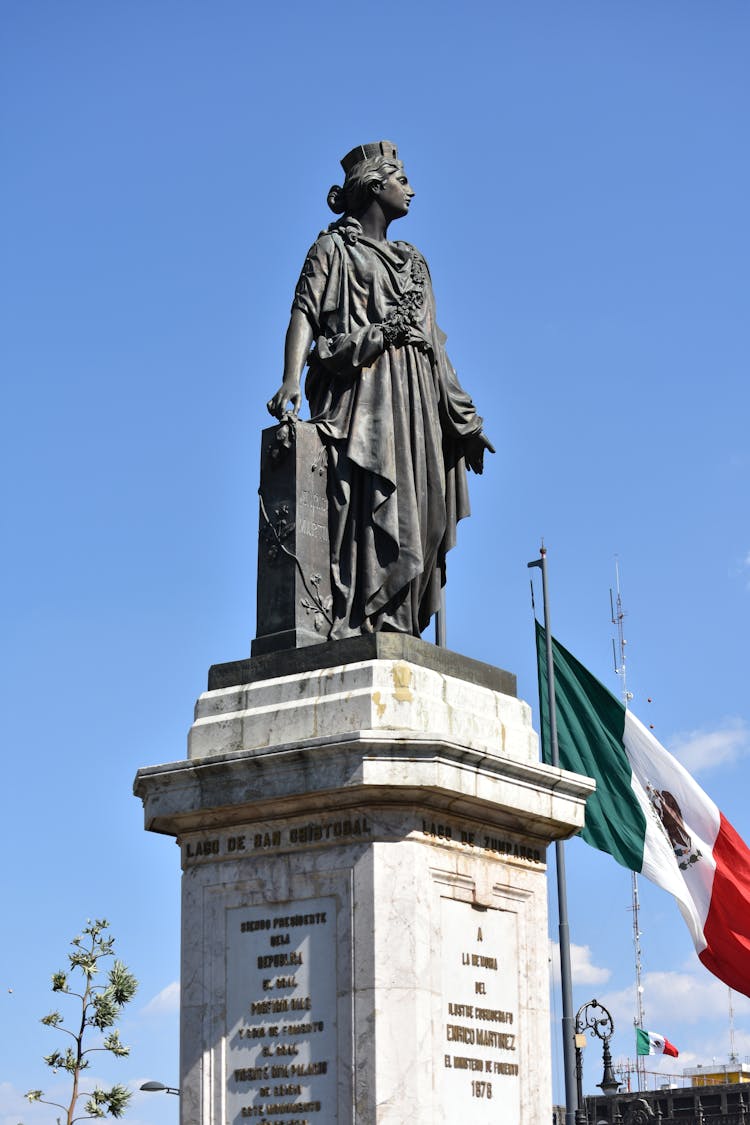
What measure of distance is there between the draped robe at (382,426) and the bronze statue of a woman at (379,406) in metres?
0.01

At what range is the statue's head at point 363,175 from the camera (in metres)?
15.3

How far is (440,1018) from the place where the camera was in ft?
41.8

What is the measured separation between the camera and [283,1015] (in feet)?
42.6

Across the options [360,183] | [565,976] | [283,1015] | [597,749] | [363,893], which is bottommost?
[283,1015]

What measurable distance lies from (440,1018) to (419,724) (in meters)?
1.89

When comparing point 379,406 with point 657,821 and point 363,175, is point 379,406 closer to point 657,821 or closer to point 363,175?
point 363,175

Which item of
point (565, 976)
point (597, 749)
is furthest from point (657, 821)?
point (565, 976)

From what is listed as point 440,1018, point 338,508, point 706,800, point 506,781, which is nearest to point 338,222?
point 338,508

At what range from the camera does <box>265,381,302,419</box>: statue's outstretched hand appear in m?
14.4

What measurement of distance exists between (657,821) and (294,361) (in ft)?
48.9

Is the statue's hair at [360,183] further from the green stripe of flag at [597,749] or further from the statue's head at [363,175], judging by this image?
the green stripe of flag at [597,749]

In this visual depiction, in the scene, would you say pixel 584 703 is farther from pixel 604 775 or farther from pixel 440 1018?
pixel 440 1018

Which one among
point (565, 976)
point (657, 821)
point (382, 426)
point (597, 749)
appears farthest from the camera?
point (565, 976)

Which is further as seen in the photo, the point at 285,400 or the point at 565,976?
the point at 565,976
